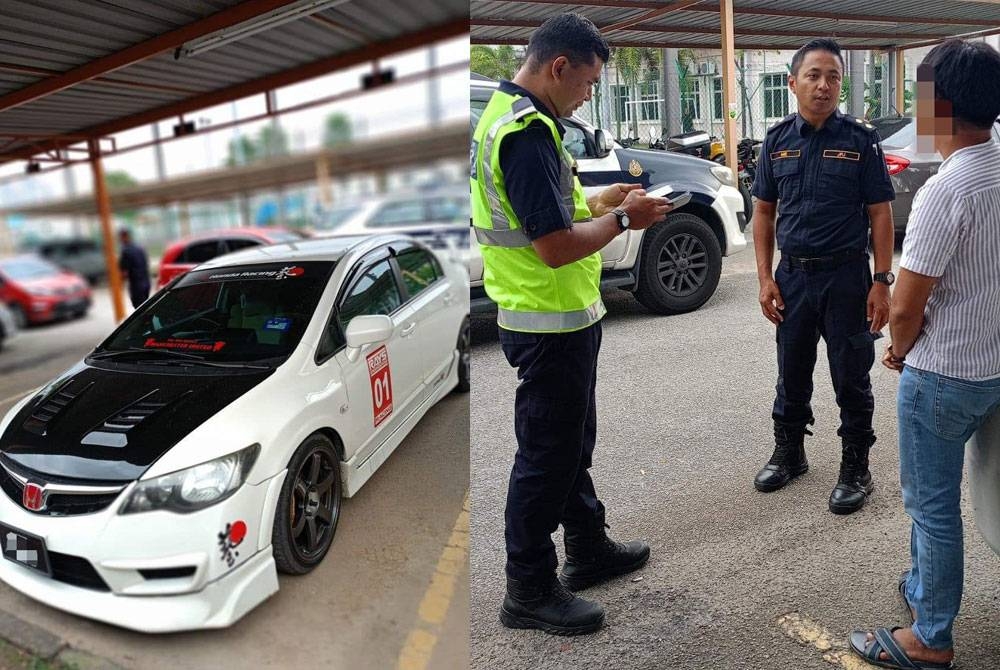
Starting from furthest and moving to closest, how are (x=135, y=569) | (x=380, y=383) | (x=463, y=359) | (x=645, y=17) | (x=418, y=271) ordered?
1. (x=463, y=359)
2. (x=418, y=271)
3. (x=380, y=383)
4. (x=645, y=17)
5. (x=135, y=569)

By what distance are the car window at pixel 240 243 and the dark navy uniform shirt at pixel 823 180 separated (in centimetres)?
106

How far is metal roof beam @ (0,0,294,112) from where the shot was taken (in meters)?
1.33

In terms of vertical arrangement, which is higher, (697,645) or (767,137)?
(767,137)

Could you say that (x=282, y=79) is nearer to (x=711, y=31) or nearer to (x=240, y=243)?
(x=240, y=243)

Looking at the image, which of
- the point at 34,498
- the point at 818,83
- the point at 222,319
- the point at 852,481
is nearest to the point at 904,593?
the point at 852,481

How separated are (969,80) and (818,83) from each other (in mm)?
235

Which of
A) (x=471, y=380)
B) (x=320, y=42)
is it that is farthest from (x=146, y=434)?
(x=320, y=42)

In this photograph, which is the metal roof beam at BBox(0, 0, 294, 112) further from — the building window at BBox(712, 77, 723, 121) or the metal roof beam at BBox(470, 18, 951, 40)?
the building window at BBox(712, 77, 723, 121)

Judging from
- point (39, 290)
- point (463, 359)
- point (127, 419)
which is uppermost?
point (39, 290)

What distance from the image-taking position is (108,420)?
1.31 metres

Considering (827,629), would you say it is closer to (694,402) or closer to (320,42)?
(694,402)

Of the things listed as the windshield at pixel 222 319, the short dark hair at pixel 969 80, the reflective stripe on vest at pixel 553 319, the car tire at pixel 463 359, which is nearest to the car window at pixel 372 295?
the windshield at pixel 222 319

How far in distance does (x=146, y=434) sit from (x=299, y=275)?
546mm

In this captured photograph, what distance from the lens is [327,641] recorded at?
1358mm
